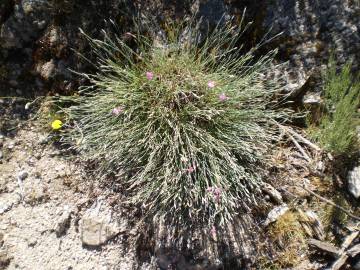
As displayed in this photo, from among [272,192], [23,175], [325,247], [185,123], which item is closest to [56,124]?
[23,175]

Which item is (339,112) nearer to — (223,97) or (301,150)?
(301,150)

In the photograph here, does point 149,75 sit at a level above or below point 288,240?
above

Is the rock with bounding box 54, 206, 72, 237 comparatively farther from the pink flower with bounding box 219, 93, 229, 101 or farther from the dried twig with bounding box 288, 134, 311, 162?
the dried twig with bounding box 288, 134, 311, 162

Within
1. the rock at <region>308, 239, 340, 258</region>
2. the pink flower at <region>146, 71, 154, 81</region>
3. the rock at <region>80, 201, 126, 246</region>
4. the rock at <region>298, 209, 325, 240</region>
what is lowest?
the rock at <region>308, 239, 340, 258</region>

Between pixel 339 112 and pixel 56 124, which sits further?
pixel 56 124

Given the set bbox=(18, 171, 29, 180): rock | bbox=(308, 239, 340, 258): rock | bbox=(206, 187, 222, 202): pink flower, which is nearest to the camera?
bbox=(206, 187, 222, 202): pink flower

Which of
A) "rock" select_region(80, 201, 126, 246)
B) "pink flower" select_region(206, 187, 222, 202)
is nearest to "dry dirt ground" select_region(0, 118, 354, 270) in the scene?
"rock" select_region(80, 201, 126, 246)

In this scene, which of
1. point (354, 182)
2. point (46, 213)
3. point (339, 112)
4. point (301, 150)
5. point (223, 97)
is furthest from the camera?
point (46, 213)
